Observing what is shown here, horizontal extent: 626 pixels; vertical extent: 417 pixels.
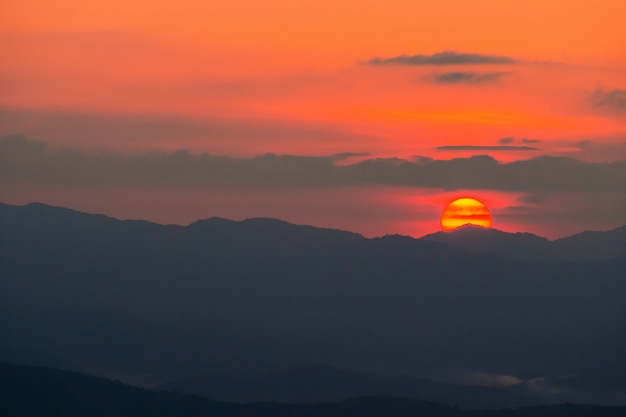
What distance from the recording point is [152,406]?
119688 mm

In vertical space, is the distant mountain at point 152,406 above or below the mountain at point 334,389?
below

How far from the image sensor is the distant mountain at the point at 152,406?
114 meters

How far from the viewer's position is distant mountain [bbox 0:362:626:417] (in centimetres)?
11388

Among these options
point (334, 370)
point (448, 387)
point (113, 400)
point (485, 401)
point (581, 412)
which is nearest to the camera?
point (581, 412)

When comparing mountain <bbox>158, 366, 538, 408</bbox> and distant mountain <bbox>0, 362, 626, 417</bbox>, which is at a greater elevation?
mountain <bbox>158, 366, 538, 408</bbox>

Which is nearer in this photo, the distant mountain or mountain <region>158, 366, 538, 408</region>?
the distant mountain

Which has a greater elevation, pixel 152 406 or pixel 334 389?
pixel 334 389

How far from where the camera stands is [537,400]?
187 m

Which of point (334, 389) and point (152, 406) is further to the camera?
point (334, 389)

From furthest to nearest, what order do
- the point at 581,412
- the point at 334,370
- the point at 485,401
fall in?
the point at 334,370 → the point at 485,401 → the point at 581,412

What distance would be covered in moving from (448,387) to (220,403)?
2836 inches

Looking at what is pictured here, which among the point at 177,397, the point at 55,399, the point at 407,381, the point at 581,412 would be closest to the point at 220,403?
the point at 177,397

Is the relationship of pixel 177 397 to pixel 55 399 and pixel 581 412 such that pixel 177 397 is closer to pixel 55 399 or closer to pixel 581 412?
pixel 55 399

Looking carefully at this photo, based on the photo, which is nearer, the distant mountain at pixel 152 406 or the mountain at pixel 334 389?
the distant mountain at pixel 152 406
